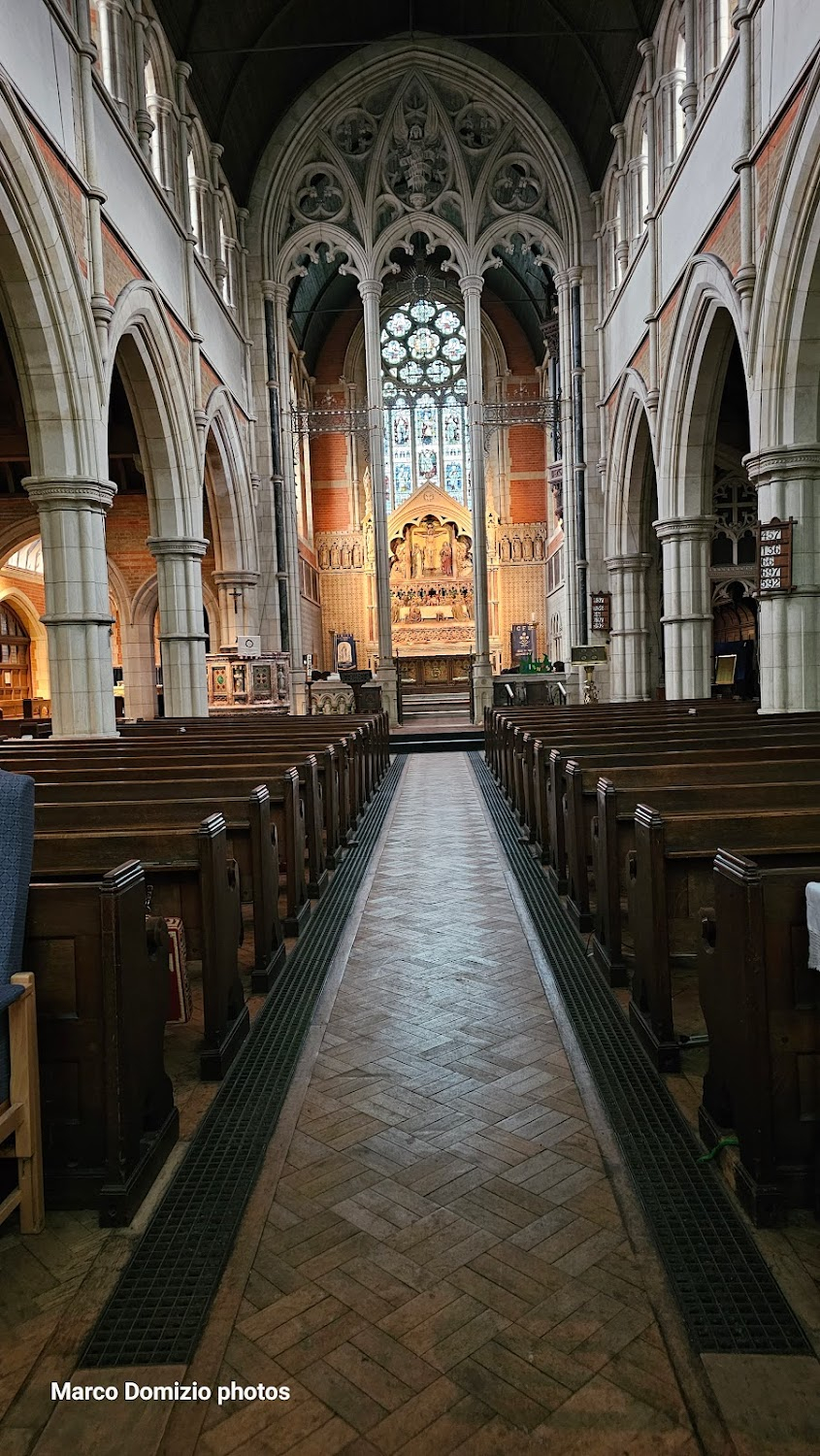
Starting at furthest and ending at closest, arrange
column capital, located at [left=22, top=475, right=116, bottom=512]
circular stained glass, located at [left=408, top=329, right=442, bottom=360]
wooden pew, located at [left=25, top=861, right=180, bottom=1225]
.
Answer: circular stained glass, located at [left=408, top=329, right=442, bottom=360], column capital, located at [left=22, top=475, right=116, bottom=512], wooden pew, located at [left=25, top=861, right=180, bottom=1225]

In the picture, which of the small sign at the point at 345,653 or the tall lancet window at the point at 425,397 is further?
the tall lancet window at the point at 425,397

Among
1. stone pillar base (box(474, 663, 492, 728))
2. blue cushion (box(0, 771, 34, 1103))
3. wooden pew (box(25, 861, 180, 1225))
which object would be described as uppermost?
stone pillar base (box(474, 663, 492, 728))

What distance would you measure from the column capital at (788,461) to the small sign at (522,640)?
17.4 metres

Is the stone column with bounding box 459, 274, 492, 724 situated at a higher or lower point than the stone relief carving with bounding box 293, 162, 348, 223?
lower

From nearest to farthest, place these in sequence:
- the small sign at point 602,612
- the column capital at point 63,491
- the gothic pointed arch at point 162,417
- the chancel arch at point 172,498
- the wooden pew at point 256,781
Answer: the wooden pew at point 256,781, the column capital at point 63,491, the gothic pointed arch at point 162,417, the chancel arch at point 172,498, the small sign at point 602,612

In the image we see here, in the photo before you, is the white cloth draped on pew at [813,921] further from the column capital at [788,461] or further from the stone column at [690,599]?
the stone column at [690,599]

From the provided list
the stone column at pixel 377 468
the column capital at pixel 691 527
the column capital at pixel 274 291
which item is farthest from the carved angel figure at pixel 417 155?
the column capital at pixel 691 527

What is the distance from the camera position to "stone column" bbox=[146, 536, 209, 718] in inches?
525

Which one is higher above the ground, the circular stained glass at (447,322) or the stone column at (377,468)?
the circular stained glass at (447,322)

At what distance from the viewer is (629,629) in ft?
55.2

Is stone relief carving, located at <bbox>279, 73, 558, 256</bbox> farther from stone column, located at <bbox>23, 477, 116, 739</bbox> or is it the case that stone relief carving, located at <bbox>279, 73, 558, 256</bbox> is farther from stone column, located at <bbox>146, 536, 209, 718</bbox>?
stone column, located at <bbox>23, 477, 116, 739</bbox>

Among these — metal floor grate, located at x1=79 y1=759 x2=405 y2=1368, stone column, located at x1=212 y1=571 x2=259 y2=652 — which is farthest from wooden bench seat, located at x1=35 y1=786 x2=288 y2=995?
stone column, located at x1=212 y1=571 x2=259 y2=652

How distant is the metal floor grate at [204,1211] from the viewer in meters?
2.04

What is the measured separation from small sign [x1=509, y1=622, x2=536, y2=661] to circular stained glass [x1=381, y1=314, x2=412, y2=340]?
9664 millimetres
